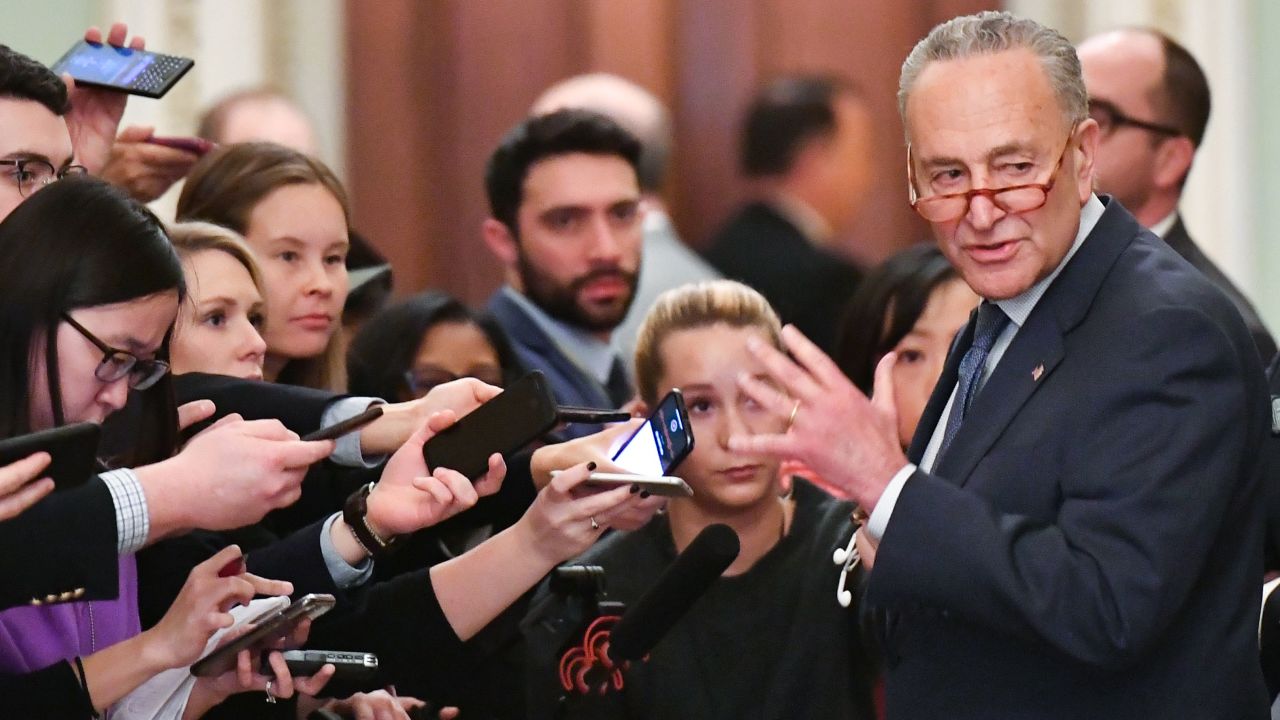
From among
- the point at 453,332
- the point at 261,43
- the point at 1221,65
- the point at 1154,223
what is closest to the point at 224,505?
the point at 453,332

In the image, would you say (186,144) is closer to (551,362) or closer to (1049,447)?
(551,362)

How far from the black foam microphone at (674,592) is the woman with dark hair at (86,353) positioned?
1.40 feet

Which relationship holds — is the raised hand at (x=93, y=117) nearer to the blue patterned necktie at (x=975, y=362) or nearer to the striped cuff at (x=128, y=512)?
the striped cuff at (x=128, y=512)

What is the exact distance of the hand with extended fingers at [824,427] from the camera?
81.7 inches

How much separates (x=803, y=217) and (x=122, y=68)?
91.2 inches

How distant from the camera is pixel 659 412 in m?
2.50

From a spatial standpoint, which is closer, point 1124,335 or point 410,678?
point 1124,335

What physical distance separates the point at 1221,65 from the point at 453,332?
2.66 metres

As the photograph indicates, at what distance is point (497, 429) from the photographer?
97.5 inches

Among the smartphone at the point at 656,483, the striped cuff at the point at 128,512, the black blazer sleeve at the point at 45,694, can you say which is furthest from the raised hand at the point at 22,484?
the smartphone at the point at 656,483

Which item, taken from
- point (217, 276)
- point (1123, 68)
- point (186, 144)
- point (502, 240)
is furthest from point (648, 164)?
point (217, 276)

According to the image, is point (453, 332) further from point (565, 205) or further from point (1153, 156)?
point (1153, 156)

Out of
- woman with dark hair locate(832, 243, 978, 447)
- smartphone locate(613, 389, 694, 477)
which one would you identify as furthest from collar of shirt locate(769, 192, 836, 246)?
smartphone locate(613, 389, 694, 477)

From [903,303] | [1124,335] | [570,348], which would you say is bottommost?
[570,348]
